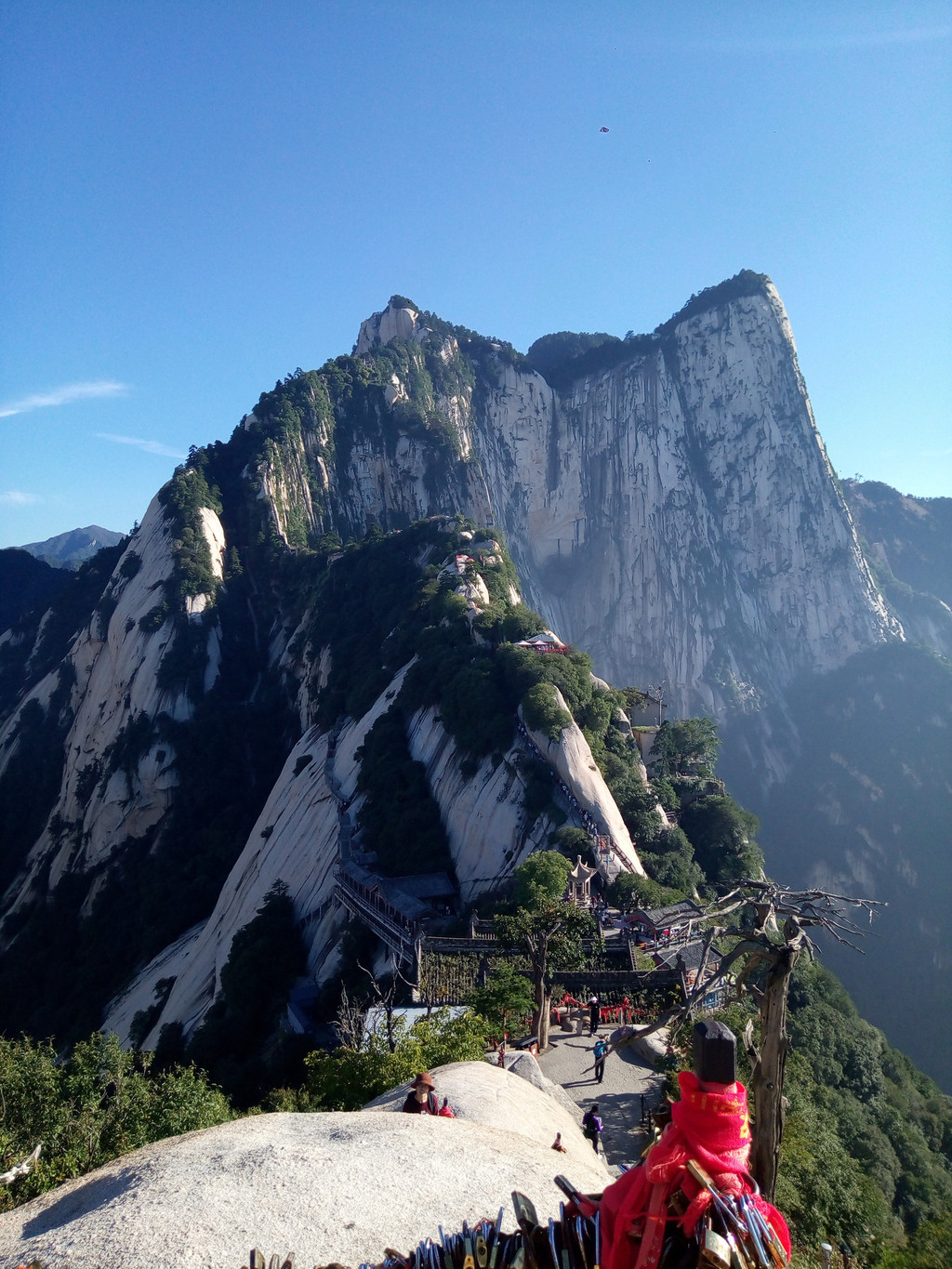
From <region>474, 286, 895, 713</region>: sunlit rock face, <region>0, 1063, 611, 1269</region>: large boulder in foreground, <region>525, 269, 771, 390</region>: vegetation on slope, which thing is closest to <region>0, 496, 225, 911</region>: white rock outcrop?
<region>0, 1063, 611, 1269</region>: large boulder in foreground

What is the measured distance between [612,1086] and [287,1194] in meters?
10.5

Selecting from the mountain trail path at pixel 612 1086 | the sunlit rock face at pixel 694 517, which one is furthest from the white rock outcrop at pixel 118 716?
the sunlit rock face at pixel 694 517

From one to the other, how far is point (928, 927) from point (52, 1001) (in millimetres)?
64764

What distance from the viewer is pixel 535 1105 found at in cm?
1115

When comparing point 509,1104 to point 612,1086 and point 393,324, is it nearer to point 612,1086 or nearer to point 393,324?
point 612,1086

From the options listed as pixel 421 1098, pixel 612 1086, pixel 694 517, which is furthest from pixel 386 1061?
pixel 694 517

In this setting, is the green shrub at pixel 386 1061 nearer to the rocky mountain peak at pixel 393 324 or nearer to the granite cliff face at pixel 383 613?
the granite cliff face at pixel 383 613

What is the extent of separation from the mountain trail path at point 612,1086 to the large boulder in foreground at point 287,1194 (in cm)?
476

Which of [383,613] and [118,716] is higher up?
[383,613]

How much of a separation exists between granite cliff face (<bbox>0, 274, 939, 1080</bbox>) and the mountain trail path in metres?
13.3

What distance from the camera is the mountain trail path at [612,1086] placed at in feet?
41.4

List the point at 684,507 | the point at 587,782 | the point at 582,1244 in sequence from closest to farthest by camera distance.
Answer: the point at 582,1244, the point at 587,782, the point at 684,507

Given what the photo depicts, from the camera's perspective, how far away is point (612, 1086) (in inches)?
588

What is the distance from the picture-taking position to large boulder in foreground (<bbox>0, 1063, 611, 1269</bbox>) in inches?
226
